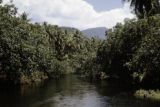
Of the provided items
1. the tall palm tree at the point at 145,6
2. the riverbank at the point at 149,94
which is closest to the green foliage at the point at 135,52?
the tall palm tree at the point at 145,6

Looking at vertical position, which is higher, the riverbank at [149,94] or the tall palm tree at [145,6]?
the tall palm tree at [145,6]

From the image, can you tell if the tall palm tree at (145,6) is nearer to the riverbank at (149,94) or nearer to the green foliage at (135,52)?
the green foliage at (135,52)

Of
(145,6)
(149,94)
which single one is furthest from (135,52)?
(149,94)

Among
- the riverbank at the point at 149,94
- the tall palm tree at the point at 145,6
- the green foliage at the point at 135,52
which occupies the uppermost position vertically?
the tall palm tree at the point at 145,6

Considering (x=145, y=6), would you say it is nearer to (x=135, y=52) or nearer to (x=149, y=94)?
(x=135, y=52)

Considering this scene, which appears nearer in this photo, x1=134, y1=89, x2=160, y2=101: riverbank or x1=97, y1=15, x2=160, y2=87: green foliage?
x1=134, y1=89, x2=160, y2=101: riverbank

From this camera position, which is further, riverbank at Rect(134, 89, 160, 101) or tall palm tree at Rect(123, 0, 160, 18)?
tall palm tree at Rect(123, 0, 160, 18)

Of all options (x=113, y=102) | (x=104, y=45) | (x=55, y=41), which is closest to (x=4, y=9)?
(x=113, y=102)

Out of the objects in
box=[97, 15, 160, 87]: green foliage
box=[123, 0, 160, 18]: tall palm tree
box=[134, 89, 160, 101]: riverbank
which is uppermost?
box=[123, 0, 160, 18]: tall palm tree

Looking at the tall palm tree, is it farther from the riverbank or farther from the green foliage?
the riverbank

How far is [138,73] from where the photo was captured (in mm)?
68375

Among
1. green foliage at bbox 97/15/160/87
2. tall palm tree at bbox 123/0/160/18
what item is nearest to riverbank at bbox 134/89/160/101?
green foliage at bbox 97/15/160/87

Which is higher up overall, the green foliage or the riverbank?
the green foliage

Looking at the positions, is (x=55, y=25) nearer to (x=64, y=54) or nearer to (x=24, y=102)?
(x=64, y=54)
